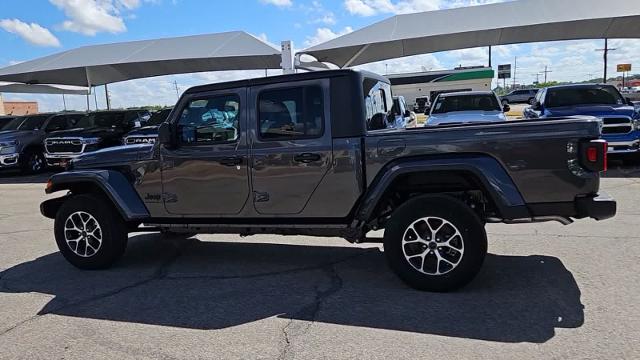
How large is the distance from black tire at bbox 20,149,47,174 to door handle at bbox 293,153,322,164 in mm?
14713

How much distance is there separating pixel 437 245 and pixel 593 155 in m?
1.40

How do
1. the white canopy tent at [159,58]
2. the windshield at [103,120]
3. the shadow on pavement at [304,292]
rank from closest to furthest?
the shadow on pavement at [304,292] < the windshield at [103,120] < the white canopy tent at [159,58]

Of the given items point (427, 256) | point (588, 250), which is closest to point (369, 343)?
point (427, 256)

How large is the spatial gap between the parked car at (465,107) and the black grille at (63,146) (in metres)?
9.67

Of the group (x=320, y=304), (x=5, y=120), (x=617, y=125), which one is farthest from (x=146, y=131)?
(x=617, y=125)

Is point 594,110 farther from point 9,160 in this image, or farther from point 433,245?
point 9,160

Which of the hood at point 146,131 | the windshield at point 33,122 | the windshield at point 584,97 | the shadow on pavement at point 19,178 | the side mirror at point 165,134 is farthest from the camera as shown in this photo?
the windshield at point 33,122

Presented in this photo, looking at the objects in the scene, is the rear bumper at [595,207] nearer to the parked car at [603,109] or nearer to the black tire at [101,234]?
the black tire at [101,234]

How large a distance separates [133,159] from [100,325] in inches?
74.6

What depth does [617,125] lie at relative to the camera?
11.4 metres

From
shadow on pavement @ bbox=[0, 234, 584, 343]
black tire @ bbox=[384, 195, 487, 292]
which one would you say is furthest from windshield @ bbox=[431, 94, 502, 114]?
black tire @ bbox=[384, 195, 487, 292]

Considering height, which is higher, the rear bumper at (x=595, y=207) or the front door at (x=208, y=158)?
the front door at (x=208, y=158)

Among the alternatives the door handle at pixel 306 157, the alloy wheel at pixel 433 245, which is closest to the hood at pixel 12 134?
the door handle at pixel 306 157

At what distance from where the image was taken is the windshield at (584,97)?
12375mm
